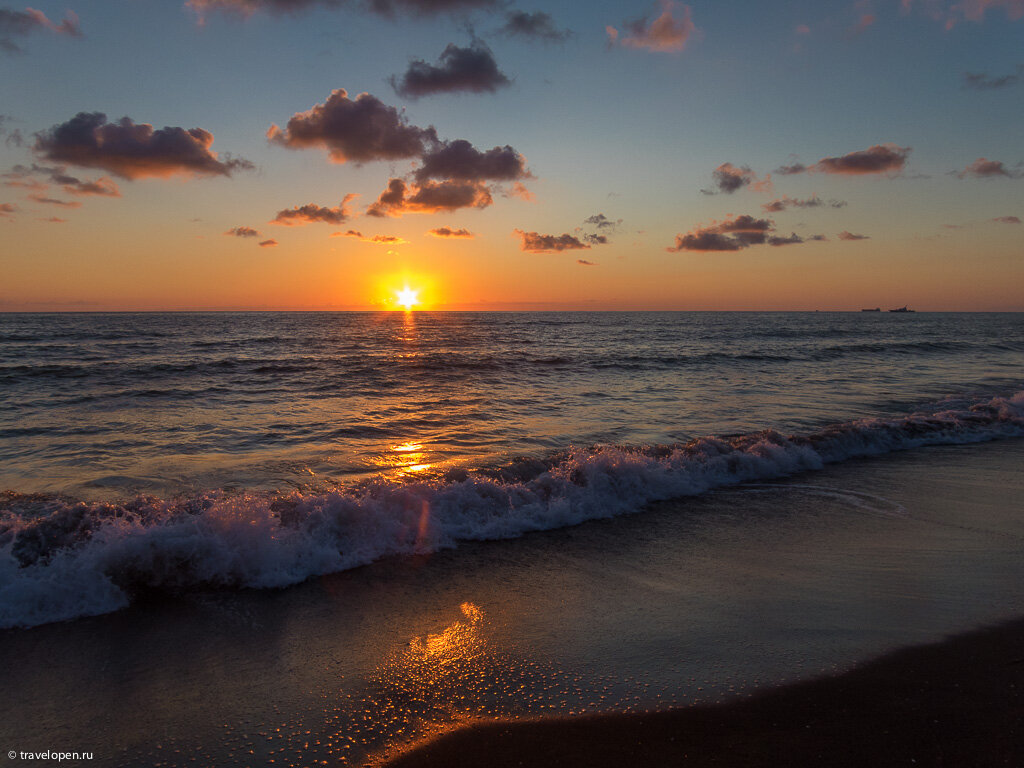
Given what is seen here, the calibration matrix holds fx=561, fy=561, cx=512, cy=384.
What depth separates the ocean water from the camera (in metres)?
5.61

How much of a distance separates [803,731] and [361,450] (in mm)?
8572

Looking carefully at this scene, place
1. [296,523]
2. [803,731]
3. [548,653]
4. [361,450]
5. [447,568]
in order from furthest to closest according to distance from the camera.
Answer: [361,450], [296,523], [447,568], [548,653], [803,731]

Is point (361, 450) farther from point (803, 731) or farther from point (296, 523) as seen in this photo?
point (803, 731)

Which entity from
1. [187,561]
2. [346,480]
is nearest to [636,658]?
[187,561]

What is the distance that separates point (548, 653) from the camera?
4160 millimetres

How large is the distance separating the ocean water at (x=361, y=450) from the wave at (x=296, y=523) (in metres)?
0.02

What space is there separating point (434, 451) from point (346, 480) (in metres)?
2.23

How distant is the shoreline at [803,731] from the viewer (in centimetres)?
310

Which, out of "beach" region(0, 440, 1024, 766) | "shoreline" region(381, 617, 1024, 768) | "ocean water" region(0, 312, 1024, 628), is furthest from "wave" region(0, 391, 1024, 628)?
"shoreline" region(381, 617, 1024, 768)

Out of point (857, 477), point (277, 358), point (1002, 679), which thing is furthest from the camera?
point (277, 358)

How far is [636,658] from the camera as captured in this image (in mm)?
4078

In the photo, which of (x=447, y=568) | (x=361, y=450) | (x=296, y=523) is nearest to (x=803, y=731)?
(x=447, y=568)

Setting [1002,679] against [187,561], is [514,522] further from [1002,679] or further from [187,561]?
[1002,679]

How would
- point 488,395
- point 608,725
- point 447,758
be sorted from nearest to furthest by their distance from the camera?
point 447,758 < point 608,725 < point 488,395
